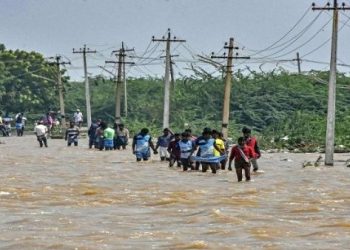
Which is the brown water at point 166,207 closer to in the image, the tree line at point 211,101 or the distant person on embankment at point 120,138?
the distant person on embankment at point 120,138

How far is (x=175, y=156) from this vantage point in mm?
30844

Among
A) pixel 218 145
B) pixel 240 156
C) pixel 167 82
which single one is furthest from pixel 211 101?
pixel 240 156

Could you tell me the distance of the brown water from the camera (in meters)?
14.8

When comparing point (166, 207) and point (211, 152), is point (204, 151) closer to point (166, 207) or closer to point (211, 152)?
point (211, 152)

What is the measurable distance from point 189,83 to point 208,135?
4833 cm

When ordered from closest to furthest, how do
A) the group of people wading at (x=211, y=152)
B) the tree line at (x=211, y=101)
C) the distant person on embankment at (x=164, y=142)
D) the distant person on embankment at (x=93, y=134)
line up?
1. the group of people wading at (x=211, y=152)
2. the distant person on embankment at (x=164, y=142)
3. the distant person on embankment at (x=93, y=134)
4. the tree line at (x=211, y=101)

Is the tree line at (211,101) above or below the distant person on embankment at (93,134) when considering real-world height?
above

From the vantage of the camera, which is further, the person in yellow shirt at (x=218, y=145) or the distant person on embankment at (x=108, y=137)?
the distant person on embankment at (x=108, y=137)

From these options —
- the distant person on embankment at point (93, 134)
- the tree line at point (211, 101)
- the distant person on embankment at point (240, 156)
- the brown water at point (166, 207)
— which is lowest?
the brown water at point (166, 207)

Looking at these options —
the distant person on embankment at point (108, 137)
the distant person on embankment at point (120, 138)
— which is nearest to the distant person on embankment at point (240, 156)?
the distant person on embankment at point (108, 137)

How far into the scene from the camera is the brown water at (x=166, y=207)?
14750 millimetres

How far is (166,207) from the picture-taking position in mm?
19844

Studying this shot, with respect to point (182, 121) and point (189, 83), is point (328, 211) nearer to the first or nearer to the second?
point (182, 121)

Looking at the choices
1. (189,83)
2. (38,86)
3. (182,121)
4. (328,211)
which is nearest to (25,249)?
(328,211)
